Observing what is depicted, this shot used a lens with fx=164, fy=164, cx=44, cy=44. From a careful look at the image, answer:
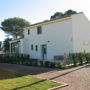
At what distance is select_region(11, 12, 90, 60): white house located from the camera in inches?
894

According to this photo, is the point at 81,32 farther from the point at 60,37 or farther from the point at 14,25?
the point at 14,25

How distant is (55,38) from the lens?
24594 millimetres

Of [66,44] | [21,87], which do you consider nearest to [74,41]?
[66,44]

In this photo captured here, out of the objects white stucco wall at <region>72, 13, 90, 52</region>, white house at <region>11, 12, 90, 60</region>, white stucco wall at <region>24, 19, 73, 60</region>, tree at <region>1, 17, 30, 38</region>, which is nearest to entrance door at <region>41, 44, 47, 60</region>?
white house at <region>11, 12, 90, 60</region>

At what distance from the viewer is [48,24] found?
25.7 meters

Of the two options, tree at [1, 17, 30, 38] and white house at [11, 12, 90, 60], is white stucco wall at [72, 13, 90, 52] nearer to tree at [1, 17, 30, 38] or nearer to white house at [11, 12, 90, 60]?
white house at [11, 12, 90, 60]

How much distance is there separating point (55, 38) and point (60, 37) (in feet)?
3.31

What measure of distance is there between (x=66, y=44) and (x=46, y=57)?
15.6ft

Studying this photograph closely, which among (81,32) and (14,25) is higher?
(14,25)

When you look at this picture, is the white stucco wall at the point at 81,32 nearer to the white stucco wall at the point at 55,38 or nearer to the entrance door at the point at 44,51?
the white stucco wall at the point at 55,38

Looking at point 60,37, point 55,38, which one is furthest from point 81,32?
point 55,38

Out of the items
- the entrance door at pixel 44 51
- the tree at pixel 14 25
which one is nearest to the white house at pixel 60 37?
the entrance door at pixel 44 51

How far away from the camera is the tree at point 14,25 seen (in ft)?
171

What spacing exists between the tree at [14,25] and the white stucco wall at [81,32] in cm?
3037
